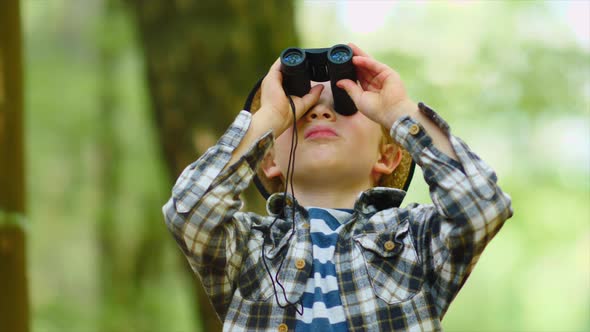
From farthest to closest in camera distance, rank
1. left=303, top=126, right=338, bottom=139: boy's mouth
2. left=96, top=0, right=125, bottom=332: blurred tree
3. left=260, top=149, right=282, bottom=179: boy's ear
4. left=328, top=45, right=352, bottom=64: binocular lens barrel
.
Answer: left=96, top=0, right=125, bottom=332: blurred tree
left=260, top=149, right=282, bottom=179: boy's ear
left=303, top=126, right=338, bottom=139: boy's mouth
left=328, top=45, right=352, bottom=64: binocular lens barrel

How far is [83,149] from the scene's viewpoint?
9664 millimetres

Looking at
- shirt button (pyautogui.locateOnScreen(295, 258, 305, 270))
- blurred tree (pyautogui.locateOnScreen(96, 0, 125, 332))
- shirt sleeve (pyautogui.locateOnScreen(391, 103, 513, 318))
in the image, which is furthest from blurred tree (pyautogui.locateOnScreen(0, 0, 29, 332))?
blurred tree (pyautogui.locateOnScreen(96, 0, 125, 332))

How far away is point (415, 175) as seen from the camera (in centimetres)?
606

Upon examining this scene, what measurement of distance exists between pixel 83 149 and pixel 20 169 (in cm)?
747

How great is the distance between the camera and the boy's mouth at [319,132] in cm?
209

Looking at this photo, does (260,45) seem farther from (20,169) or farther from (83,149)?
(83,149)

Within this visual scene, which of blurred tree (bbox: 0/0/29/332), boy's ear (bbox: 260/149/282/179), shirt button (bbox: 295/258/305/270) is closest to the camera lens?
shirt button (bbox: 295/258/305/270)

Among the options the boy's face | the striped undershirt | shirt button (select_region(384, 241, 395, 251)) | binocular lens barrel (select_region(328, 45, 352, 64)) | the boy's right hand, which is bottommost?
the striped undershirt

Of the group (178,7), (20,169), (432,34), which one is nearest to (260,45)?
(178,7)

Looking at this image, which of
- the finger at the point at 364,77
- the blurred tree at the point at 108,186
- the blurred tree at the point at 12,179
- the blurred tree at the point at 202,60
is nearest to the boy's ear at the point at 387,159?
the finger at the point at 364,77

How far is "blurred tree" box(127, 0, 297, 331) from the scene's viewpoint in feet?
12.2

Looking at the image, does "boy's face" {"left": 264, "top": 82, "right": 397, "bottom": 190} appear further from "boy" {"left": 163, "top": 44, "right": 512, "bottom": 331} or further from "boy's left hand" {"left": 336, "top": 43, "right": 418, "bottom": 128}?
→ "boy's left hand" {"left": 336, "top": 43, "right": 418, "bottom": 128}

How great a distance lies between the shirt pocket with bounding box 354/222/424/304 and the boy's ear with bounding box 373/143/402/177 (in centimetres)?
35

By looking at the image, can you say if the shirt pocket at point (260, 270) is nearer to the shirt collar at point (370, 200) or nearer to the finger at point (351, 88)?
the shirt collar at point (370, 200)
